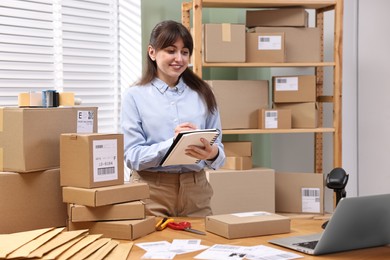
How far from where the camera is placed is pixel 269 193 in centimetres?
352

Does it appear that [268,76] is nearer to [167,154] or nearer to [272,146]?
[272,146]

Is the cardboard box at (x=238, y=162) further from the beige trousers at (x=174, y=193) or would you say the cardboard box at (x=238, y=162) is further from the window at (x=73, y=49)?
the beige trousers at (x=174, y=193)

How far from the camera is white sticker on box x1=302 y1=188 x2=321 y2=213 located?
3602 millimetres

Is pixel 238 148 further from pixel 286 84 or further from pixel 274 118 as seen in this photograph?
pixel 286 84

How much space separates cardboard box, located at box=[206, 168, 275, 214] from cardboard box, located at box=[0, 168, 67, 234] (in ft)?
5.07

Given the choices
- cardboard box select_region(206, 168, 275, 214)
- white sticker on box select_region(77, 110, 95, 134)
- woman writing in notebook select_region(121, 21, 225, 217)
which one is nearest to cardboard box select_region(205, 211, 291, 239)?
woman writing in notebook select_region(121, 21, 225, 217)

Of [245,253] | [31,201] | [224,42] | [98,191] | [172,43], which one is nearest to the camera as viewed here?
[245,253]

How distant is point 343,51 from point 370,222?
7.85 feet

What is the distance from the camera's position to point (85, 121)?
6.89 ft

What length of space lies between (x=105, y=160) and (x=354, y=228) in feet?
2.68

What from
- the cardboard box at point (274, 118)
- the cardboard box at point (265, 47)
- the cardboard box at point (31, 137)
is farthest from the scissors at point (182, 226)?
the cardboard box at point (265, 47)

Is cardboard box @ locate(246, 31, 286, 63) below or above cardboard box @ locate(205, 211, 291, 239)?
above

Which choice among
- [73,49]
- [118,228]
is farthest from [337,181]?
[73,49]

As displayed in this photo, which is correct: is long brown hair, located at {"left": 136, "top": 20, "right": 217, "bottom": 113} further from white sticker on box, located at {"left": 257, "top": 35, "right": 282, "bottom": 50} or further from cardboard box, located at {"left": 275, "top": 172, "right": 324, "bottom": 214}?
cardboard box, located at {"left": 275, "top": 172, "right": 324, "bottom": 214}
